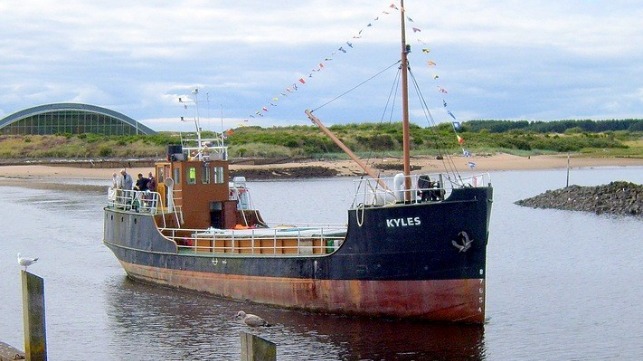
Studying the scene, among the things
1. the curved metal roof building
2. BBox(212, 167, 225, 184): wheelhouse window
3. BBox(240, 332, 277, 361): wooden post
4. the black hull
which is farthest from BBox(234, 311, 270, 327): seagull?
the curved metal roof building

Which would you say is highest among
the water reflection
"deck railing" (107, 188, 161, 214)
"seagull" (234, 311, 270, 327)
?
"deck railing" (107, 188, 161, 214)

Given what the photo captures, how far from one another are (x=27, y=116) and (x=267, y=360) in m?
106

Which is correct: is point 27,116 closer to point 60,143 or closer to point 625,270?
point 60,143

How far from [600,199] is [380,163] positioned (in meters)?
32.2

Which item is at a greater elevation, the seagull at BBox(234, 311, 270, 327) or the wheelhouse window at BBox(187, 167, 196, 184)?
the wheelhouse window at BBox(187, 167, 196, 184)

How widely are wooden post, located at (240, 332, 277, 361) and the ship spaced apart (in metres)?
9.80

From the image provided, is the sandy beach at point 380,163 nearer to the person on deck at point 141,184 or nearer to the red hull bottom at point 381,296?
the person on deck at point 141,184

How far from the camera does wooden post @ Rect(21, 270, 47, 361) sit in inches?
669

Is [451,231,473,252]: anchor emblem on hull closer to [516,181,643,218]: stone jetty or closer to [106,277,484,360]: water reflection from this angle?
[106,277,484,360]: water reflection

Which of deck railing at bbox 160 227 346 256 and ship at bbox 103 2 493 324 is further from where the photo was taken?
deck railing at bbox 160 227 346 256

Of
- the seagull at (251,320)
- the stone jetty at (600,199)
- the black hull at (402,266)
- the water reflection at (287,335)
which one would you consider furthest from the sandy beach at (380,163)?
the seagull at (251,320)

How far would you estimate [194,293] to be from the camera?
27.5m

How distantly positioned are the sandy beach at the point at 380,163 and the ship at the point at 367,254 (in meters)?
51.9

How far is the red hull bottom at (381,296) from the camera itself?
22.5m
